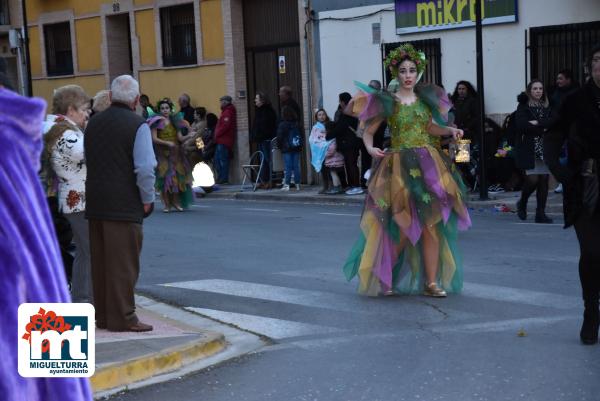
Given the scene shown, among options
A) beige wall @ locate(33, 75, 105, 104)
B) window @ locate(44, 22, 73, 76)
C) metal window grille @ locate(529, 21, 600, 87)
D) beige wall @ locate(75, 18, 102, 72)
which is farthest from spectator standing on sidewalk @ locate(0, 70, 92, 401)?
window @ locate(44, 22, 73, 76)

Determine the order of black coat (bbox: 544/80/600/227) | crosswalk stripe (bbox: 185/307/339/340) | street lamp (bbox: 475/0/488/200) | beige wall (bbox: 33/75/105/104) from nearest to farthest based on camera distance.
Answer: black coat (bbox: 544/80/600/227) → crosswalk stripe (bbox: 185/307/339/340) → street lamp (bbox: 475/0/488/200) → beige wall (bbox: 33/75/105/104)

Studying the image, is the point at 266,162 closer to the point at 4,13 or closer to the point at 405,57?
the point at 405,57

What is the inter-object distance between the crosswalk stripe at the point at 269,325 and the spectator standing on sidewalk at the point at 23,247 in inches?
186

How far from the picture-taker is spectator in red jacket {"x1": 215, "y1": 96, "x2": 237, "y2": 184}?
2573cm

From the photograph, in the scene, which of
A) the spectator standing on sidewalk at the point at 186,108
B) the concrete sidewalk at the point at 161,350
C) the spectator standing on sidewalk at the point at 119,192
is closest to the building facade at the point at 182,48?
the spectator standing on sidewalk at the point at 186,108

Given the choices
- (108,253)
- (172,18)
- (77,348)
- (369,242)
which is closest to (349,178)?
(172,18)

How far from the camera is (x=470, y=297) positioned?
9.15 m

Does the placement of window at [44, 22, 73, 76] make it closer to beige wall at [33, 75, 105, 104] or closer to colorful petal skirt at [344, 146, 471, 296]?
beige wall at [33, 75, 105, 104]

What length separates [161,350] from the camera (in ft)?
23.3

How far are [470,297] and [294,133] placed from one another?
13.6 meters

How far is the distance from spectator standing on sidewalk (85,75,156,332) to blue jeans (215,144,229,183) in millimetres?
18029

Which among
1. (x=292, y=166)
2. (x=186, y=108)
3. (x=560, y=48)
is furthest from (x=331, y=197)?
(x=186, y=108)

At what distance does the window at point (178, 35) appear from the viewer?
2820 centimetres

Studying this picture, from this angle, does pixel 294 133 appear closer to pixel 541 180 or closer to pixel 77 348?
pixel 541 180
